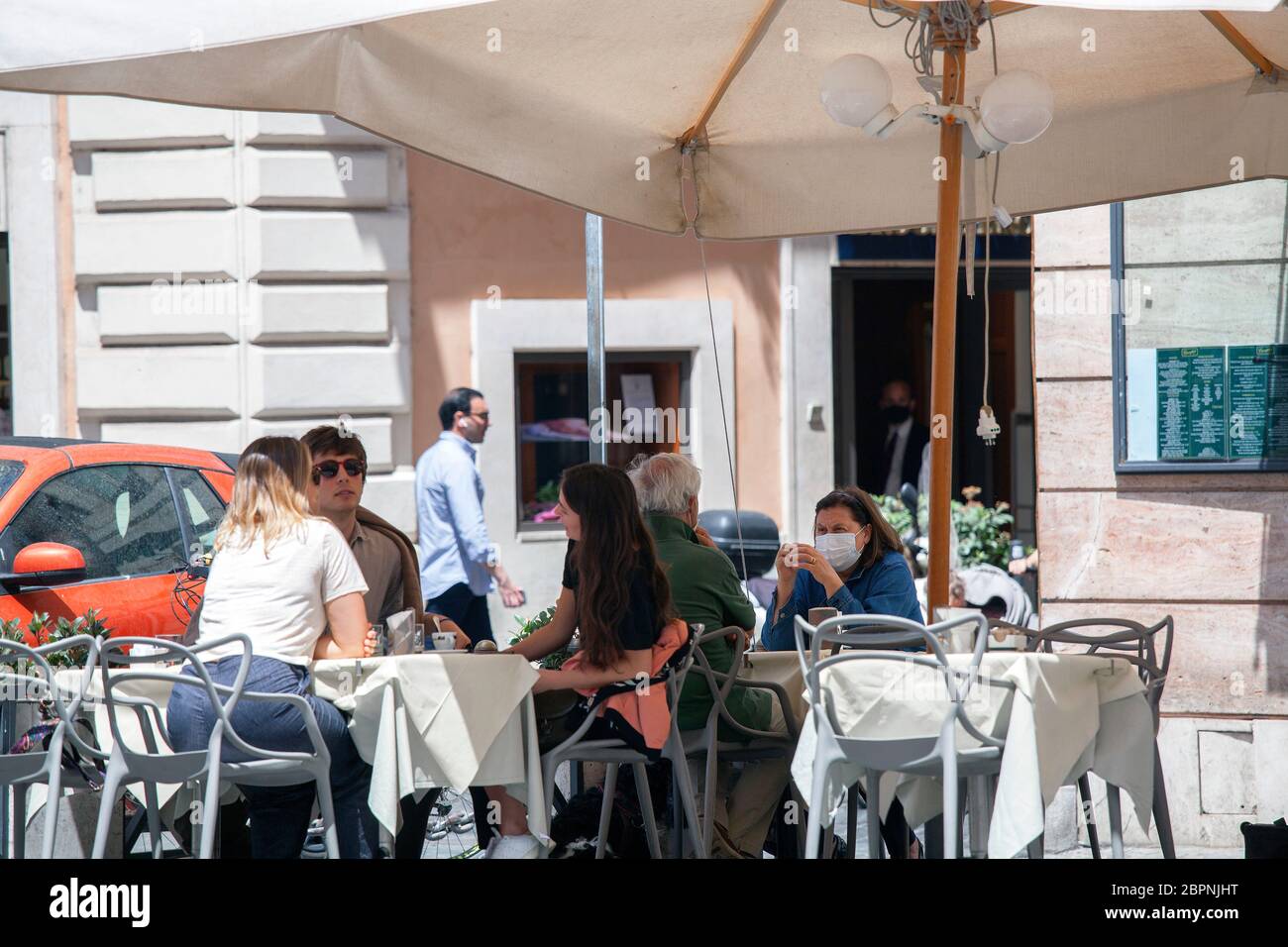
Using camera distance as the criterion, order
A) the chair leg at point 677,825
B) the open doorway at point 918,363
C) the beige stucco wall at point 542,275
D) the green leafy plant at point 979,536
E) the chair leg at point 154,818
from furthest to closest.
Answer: the open doorway at point 918,363
the beige stucco wall at point 542,275
the green leafy plant at point 979,536
the chair leg at point 677,825
the chair leg at point 154,818

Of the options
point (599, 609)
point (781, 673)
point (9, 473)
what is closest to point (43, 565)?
point (9, 473)

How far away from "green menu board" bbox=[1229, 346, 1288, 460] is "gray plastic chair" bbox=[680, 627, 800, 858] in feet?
8.69

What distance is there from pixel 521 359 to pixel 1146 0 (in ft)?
25.6

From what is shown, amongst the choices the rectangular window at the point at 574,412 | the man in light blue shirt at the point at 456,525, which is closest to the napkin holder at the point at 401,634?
the man in light blue shirt at the point at 456,525

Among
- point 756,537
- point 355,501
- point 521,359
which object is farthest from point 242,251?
point 355,501

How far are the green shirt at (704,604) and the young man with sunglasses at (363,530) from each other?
0.82m

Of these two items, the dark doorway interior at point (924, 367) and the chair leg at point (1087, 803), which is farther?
the dark doorway interior at point (924, 367)

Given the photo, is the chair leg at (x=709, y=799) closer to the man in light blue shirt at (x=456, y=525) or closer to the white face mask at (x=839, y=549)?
the white face mask at (x=839, y=549)

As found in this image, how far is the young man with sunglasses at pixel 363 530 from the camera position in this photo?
17.7ft

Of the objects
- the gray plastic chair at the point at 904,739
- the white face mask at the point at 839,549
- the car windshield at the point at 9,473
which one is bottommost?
the gray plastic chair at the point at 904,739

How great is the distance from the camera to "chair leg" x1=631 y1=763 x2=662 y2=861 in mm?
4684

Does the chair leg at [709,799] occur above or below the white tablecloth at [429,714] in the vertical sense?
below
